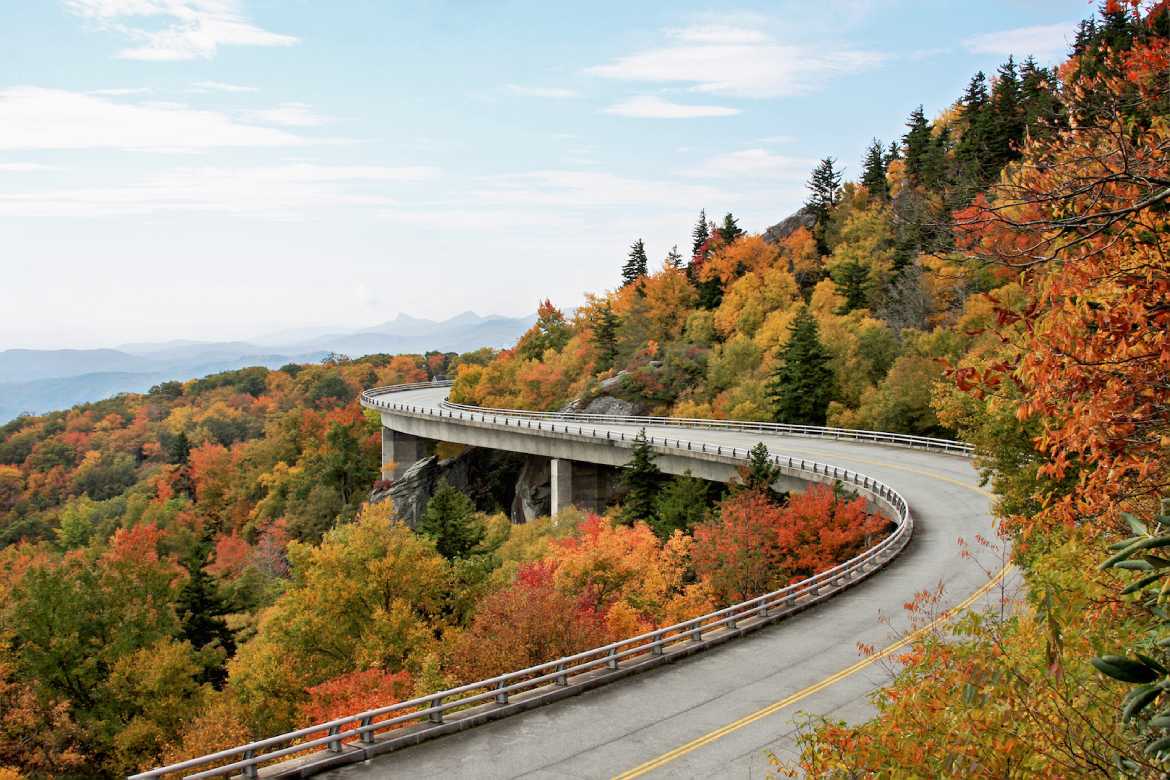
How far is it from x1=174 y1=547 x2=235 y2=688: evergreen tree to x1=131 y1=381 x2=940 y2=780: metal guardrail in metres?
19.0

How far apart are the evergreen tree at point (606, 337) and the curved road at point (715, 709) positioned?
2444 inches

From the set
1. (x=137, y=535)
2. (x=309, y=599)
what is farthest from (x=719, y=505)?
(x=137, y=535)

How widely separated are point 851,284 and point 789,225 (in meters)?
25.8

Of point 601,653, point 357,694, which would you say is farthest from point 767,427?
point 601,653

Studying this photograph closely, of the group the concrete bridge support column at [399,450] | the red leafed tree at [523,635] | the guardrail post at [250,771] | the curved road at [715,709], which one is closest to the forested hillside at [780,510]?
the red leafed tree at [523,635]

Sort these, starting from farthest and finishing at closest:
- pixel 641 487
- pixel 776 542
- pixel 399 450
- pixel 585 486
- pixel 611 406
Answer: pixel 399 450, pixel 611 406, pixel 585 486, pixel 641 487, pixel 776 542

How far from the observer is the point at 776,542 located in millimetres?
32125

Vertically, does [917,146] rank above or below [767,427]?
above

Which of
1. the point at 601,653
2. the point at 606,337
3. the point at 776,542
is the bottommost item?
the point at 776,542

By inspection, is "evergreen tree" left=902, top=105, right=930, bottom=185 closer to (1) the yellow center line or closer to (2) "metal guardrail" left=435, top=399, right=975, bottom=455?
(2) "metal guardrail" left=435, top=399, right=975, bottom=455

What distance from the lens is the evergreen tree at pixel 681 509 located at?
43.2 meters

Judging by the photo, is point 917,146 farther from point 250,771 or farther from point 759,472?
point 250,771

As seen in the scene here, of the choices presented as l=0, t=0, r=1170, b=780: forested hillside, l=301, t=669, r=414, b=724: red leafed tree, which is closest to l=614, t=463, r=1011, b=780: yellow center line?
l=0, t=0, r=1170, b=780: forested hillside

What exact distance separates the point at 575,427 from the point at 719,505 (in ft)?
80.1
